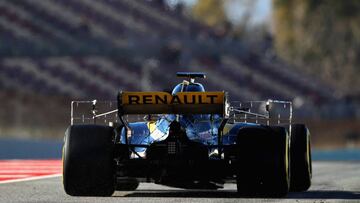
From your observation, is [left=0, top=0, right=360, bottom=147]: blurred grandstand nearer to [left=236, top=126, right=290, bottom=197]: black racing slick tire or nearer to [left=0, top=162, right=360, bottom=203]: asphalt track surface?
[left=0, top=162, right=360, bottom=203]: asphalt track surface

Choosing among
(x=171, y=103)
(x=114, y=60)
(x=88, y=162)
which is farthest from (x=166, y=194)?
(x=114, y=60)

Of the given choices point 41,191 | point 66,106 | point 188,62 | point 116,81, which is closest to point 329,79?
point 188,62

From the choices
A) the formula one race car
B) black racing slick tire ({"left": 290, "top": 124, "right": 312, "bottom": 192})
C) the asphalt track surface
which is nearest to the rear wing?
the formula one race car

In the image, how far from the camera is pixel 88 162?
1130cm

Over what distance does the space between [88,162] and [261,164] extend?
1845 mm

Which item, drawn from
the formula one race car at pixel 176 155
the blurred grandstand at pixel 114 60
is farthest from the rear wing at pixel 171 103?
the blurred grandstand at pixel 114 60

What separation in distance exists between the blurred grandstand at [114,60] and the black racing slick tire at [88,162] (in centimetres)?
3669

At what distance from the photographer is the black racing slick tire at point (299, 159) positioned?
13125 mm

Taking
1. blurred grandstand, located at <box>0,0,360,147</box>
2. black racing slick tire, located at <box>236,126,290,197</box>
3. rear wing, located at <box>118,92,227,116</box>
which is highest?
blurred grandstand, located at <box>0,0,360,147</box>

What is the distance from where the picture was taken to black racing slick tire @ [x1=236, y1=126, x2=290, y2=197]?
11.4 metres

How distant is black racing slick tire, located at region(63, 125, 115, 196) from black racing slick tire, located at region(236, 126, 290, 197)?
140cm

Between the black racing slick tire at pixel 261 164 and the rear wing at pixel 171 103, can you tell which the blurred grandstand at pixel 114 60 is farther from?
the black racing slick tire at pixel 261 164

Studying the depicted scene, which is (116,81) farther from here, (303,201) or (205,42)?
(303,201)

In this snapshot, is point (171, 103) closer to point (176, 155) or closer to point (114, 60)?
point (176, 155)
